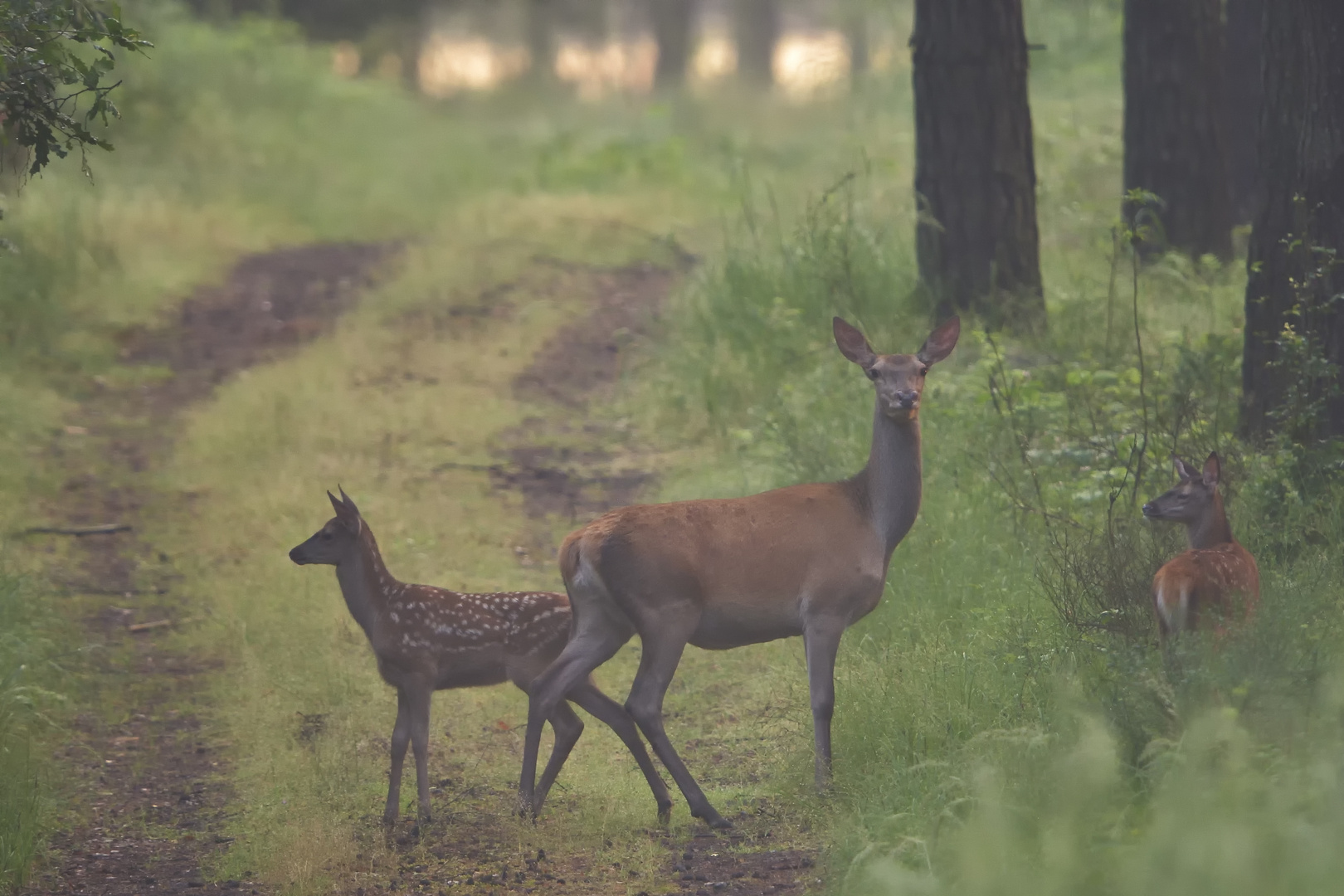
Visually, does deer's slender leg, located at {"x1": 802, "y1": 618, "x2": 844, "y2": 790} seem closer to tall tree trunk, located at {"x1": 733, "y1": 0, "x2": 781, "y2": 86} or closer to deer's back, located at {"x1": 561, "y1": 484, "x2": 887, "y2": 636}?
deer's back, located at {"x1": 561, "y1": 484, "x2": 887, "y2": 636}

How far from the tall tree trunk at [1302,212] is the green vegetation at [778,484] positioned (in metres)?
Result: 0.33

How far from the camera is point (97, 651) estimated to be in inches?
358

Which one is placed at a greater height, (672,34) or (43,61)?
(43,61)

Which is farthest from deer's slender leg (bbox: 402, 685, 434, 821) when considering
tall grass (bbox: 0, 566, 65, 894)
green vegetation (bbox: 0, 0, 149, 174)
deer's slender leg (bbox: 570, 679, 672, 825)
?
green vegetation (bbox: 0, 0, 149, 174)

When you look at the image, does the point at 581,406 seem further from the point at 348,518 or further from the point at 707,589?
the point at 707,589

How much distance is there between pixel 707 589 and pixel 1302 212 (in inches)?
137

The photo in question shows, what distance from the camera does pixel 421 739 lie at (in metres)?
6.96

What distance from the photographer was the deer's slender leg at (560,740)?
6.88 metres

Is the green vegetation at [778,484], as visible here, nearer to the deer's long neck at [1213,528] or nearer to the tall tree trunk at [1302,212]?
the deer's long neck at [1213,528]

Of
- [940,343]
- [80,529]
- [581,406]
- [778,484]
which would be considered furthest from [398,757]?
[581,406]

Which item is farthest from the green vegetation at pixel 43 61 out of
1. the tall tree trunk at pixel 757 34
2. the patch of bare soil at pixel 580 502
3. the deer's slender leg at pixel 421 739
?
the tall tree trunk at pixel 757 34

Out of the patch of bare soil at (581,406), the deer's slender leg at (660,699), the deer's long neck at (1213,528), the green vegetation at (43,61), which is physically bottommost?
the patch of bare soil at (581,406)

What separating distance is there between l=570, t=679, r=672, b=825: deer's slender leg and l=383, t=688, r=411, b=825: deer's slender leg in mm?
685

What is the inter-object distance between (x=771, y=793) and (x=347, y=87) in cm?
2483
